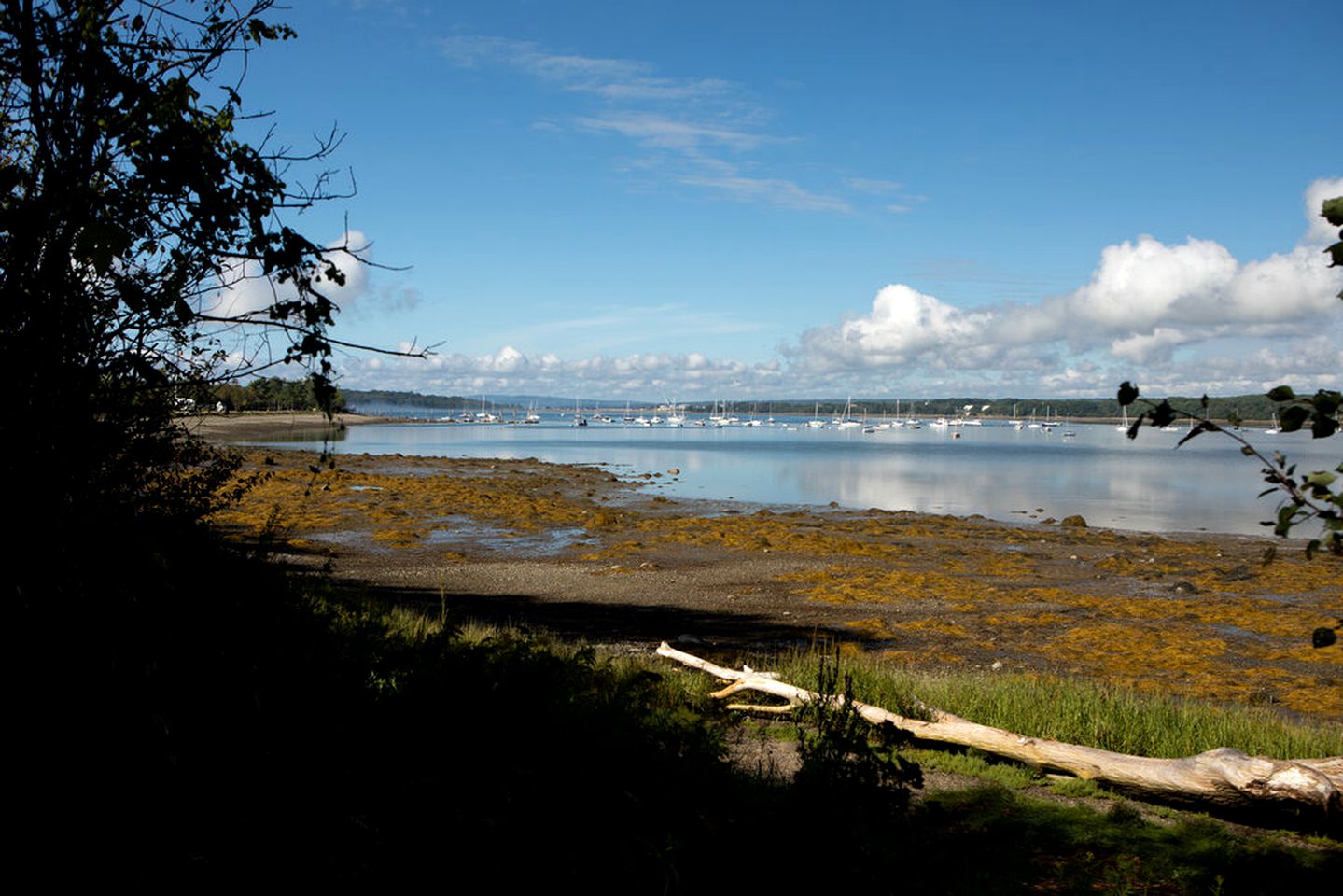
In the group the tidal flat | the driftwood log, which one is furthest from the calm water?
the driftwood log

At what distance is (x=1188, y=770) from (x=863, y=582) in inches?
581

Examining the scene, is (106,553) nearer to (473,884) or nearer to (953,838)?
(473,884)

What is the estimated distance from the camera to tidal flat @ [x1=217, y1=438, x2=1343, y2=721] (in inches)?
599

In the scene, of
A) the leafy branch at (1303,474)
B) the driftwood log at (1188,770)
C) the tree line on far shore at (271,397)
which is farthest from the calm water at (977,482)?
the leafy branch at (1303,474)

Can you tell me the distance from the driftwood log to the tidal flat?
1766 millimetres

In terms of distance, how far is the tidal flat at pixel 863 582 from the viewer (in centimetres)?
1522

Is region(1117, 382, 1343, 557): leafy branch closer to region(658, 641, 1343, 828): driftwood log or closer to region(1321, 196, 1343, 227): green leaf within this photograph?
region(1321, 196, 1343, 227): green leaf

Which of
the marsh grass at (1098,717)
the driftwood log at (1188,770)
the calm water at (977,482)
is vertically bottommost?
the calm water at (977,482)

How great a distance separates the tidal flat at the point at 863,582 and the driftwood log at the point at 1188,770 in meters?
1.77

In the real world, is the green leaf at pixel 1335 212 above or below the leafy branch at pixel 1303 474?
above

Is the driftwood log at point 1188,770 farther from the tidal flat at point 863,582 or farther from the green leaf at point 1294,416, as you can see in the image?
the green leaf at point 1294,416

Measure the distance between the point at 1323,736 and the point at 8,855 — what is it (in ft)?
34.1

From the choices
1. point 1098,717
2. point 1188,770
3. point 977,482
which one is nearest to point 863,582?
point 1098,717

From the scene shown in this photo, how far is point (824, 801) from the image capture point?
461cm
